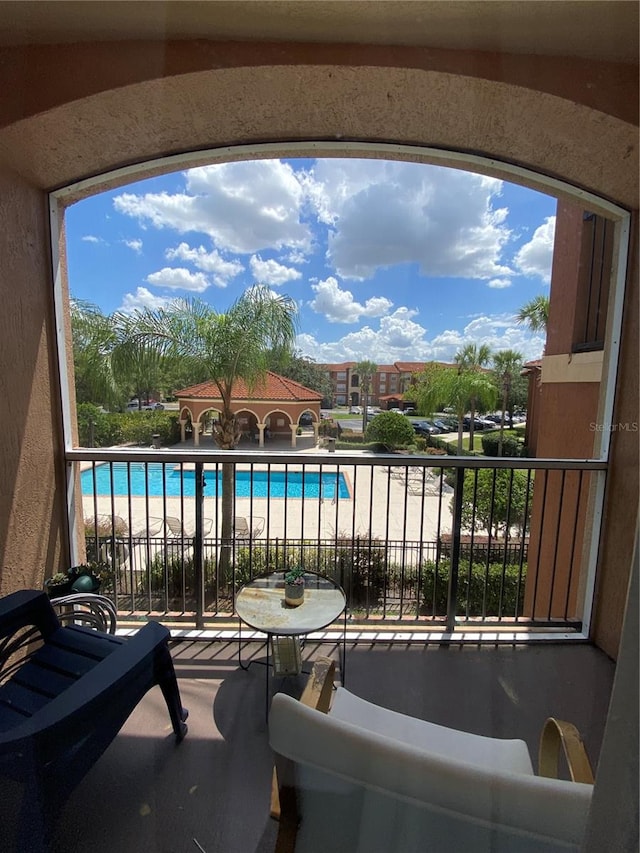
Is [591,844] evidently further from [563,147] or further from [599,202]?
[599,202]

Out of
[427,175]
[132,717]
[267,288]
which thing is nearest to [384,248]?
[427,175]

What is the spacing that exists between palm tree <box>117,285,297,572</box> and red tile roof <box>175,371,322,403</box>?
0.14ft

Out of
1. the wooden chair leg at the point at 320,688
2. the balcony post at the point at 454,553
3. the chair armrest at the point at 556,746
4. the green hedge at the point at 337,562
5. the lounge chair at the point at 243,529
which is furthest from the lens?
the lounge chair at the point at 243,529

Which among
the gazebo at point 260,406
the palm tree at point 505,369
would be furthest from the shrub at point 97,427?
the palm tree at point 505,369

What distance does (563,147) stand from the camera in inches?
71.2

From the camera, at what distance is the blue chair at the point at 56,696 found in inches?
42.2

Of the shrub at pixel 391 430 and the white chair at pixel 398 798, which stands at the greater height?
the shrub at pixel 391 430

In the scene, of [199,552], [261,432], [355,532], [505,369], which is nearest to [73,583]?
[199,552]

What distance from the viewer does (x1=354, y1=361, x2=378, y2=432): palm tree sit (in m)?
2.21

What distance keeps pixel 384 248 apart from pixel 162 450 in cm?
174

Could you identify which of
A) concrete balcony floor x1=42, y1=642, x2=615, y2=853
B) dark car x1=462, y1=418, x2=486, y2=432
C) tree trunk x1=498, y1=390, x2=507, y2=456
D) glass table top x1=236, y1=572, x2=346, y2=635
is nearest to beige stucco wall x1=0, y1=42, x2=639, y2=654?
concrete balcony floor x1=42, y1=642, x2=615, y2=853

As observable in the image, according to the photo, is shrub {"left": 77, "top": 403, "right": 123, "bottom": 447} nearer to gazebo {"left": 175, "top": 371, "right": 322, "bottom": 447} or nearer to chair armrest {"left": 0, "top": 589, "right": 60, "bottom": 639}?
gazebo {"left": 175, "top": 371, "right": 322, "bottom": 447}

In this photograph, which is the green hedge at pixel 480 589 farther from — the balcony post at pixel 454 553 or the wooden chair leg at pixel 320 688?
the wooden chair leg at pixel 320 688

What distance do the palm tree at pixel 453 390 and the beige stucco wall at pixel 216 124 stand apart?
27.0 inches
